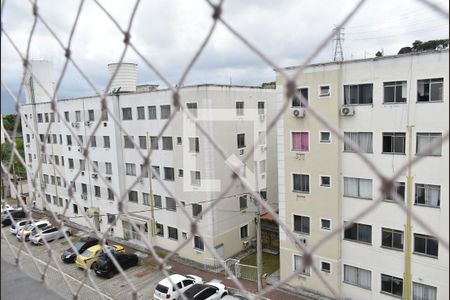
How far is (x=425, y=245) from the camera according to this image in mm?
4844

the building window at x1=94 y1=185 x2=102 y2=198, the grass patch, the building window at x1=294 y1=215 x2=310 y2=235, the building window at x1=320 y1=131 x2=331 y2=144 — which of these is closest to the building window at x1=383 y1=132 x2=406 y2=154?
the building window at x1=320 y1=131 x2=331 y2=144

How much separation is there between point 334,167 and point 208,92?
9.04ft

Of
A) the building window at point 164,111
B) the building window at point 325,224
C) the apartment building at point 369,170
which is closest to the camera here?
the apartment building at point 369,170

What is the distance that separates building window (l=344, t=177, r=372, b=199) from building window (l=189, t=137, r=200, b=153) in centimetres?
291

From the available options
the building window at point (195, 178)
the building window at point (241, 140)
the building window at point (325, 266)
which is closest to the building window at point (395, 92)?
the building window at point (325, 266)

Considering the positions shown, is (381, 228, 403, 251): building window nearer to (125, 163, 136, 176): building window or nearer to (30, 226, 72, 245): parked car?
(30, 226, 72, 245): parked car

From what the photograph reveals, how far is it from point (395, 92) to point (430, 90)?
41 cm

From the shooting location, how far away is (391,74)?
15.9 feet

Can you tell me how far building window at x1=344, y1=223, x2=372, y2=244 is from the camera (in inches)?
211

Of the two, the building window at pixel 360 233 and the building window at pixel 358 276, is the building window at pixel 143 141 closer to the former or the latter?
the building window at pixel 360 233

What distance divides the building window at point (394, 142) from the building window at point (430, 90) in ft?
1.67

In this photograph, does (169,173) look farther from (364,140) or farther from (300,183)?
(364,140)

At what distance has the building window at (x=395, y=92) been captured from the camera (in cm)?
480

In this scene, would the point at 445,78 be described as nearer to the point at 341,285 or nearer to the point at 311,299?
the point at 341,285
